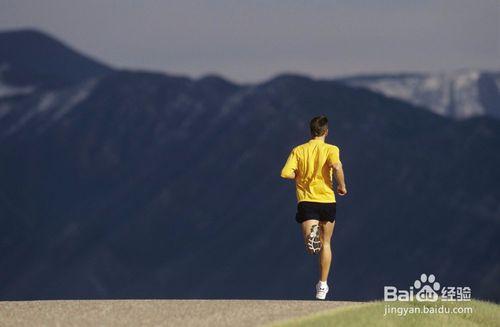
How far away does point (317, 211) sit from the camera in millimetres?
22766

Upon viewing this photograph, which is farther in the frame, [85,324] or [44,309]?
[44,309]

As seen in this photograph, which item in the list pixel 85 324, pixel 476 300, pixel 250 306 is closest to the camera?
pixel 85 324

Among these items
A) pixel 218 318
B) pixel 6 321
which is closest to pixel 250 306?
pixel 218 318

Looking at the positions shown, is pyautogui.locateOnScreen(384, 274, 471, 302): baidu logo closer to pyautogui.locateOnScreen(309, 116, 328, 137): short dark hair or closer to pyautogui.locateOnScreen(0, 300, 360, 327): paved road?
pyautogui.locateOnScreen(0, 300, 360, 327): paved road

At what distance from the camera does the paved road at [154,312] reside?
72.9 ft

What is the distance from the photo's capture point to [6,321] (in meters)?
22.5

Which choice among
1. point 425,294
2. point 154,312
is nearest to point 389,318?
point 425,294

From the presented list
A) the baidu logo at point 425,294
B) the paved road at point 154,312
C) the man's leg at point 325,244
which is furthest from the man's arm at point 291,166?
the baidu logo at point 425,294

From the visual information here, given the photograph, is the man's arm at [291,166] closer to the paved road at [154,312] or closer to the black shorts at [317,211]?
the black shorts at [317,211]

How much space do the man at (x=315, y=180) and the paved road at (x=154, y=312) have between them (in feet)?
5.09

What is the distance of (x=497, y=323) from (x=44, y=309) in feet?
28.6

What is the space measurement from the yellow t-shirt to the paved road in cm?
223

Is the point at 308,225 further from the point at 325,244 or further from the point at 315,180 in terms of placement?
the point at 315,180

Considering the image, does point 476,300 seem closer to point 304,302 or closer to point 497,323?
point 497,323
